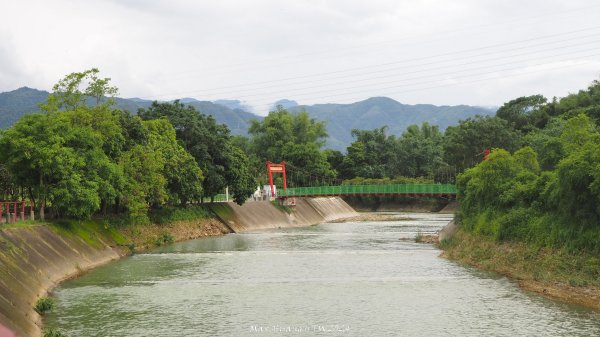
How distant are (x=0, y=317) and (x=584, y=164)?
25.9 meters

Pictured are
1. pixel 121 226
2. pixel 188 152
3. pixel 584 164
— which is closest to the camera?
pixel 584 164

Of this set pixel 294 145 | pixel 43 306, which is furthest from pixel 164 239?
pixel 294 145

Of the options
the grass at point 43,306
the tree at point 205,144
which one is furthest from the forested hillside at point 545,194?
the tree at point 205,144

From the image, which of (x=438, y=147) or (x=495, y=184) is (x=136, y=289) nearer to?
(x=495, y=184)

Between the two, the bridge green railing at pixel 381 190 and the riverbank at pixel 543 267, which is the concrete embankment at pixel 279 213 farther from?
the riverbank at pixel 543 267

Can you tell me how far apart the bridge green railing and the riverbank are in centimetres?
4561

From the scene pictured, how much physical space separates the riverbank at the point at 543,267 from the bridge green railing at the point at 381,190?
45607 millimetres

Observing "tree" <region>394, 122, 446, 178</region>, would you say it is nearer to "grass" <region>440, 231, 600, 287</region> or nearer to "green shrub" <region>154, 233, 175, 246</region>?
"green shrub" <region>154, 233, 175, 246</region>

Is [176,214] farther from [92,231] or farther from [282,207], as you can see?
[282,207]

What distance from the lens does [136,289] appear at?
32.8 m

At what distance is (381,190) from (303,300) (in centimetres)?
7398

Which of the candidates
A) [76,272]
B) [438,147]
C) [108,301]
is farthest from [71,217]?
[438,147]

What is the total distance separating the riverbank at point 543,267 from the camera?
29781 millimetres

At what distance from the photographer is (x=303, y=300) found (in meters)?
29.8
